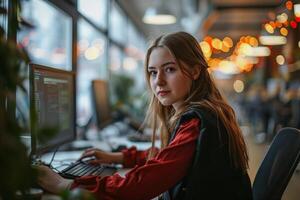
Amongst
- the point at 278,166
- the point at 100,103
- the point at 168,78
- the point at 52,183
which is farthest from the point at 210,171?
the point at 100,103

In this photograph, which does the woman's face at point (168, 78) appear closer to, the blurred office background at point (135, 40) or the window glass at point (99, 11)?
the blurred office background at point (135, 40)

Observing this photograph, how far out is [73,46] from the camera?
326 cm

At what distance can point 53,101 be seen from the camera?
5.91ft

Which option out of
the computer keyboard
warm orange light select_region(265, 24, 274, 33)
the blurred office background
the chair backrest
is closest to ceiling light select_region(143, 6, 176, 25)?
the blurred office background

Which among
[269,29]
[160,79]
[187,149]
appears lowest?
[187,149]

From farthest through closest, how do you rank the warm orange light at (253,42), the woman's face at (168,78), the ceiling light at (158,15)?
the warm orange light at (253,42), the ceiling light at (158,15), the woman's face at (168,78)

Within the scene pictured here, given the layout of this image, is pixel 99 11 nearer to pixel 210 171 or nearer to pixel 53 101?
pixel 53 101

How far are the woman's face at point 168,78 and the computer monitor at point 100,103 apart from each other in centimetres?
135

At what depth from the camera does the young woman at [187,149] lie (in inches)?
50.1

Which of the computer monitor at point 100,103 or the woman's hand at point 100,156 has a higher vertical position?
the computer monitor at point 100,103

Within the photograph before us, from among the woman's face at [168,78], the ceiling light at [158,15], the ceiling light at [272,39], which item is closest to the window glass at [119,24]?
the ceiling light at [158,15]

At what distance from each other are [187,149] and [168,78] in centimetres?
35

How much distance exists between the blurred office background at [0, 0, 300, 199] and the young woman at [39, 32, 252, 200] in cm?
23

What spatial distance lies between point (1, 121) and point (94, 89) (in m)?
2.23
